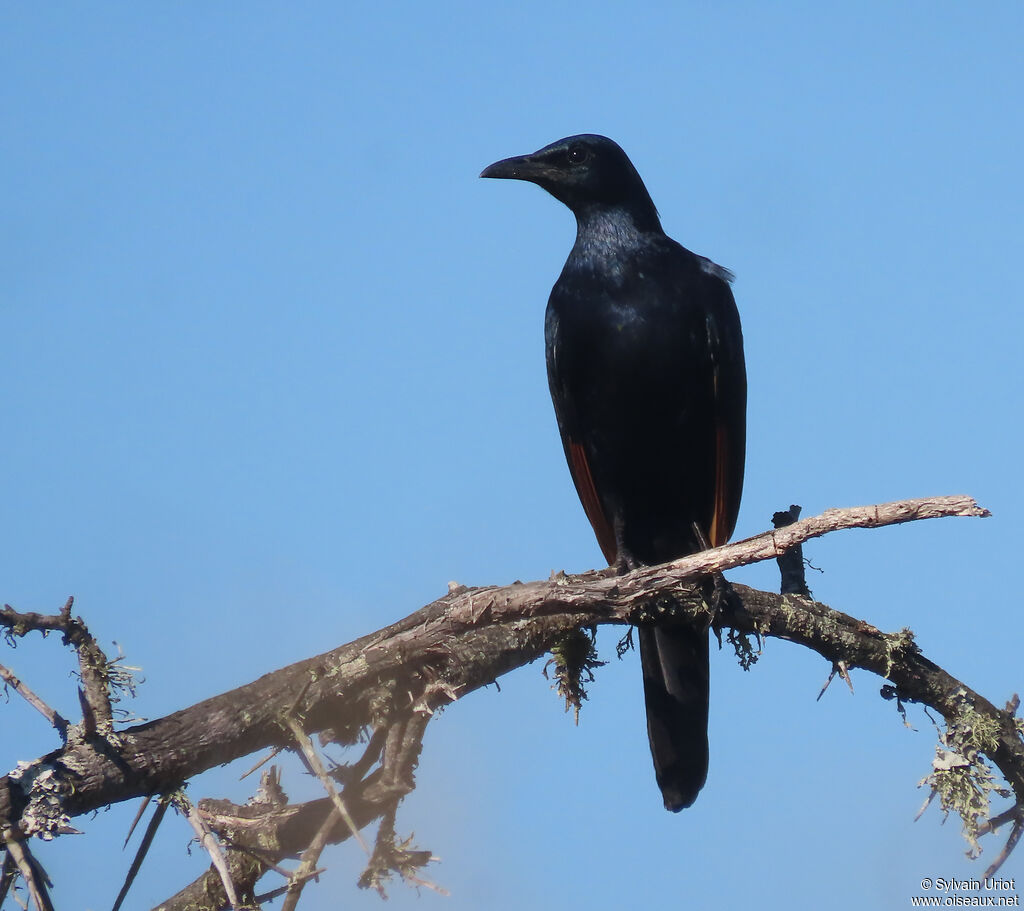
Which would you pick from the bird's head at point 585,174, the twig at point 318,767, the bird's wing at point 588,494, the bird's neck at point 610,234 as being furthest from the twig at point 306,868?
the bird's head at point 585,174

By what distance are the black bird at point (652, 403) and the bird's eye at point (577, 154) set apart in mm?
55

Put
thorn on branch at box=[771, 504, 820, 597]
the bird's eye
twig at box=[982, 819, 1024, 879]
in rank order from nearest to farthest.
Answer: twig at box=[982, 819, 1024, 879]
thorn on branch at box=[771, 504, 820, 597]
the bird's eye

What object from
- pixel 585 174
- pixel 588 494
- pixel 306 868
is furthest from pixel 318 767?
pixel 585 174

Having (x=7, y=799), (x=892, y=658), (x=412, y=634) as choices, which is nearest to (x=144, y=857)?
(x=7, y=799)

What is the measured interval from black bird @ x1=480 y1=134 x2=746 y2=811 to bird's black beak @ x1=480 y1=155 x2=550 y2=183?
0.61 feet

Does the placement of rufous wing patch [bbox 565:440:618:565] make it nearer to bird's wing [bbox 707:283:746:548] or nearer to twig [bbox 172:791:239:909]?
bird's wing [bbox 707:283:746:548]

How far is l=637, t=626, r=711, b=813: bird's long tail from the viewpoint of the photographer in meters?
4.68

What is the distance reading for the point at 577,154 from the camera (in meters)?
5.50

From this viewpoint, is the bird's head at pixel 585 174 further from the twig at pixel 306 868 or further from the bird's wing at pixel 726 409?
the twig at pixel 306 868

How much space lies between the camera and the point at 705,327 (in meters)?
4.94

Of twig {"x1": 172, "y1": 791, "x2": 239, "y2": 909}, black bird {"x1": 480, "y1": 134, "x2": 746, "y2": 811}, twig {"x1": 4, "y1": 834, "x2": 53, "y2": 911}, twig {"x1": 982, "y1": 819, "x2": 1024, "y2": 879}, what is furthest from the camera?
black bird {"x1": 480, "y1": 134, "x2": 746, "y2": 811}

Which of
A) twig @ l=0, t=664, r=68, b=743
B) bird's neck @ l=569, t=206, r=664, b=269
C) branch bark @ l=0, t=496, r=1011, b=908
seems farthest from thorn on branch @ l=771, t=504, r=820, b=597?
twig @ l=0, t=664, r=68, b=743

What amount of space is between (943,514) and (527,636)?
1.55 meters

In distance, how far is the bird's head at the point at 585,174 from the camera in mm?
5391
